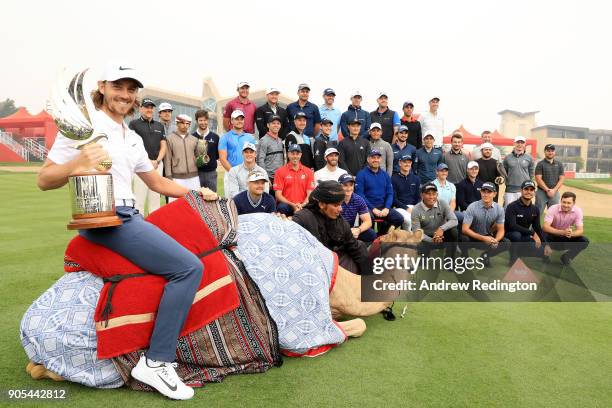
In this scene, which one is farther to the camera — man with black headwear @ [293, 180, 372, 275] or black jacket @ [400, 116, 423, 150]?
black jacket @ [400, 116, 423, 150]

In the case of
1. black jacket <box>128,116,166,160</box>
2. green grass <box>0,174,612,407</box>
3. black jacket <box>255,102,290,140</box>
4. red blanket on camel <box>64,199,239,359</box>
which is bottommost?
green grass <box>0,174,612,407</box>

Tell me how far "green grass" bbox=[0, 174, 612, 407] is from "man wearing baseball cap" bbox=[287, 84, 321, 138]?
463 centimetres

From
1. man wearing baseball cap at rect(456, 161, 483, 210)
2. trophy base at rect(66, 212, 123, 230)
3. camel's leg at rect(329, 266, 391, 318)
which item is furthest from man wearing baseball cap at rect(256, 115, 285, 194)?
trophy base at rect(66, 212, 123, 230)

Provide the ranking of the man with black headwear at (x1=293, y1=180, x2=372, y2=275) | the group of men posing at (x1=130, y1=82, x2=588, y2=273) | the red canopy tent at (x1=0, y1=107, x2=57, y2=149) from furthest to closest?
the red canopy tent at (x1=0, y1=107, x2=57, y2=149), the group of men posing at (x1=130, y1=82, x2=588, y2=273), the man with black headwear at (x1=293, y1=180, x2=372, y2=275)

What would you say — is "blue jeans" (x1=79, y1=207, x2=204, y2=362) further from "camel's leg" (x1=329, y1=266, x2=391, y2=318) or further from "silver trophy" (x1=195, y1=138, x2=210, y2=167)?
"silver trophy" (x1=195, y1=138, x2=210, y2=167)

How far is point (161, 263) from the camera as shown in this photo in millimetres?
3002

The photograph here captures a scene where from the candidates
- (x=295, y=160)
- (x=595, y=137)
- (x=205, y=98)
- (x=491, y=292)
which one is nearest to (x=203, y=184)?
(x=295, y=160)

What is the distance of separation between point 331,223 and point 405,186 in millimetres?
3889

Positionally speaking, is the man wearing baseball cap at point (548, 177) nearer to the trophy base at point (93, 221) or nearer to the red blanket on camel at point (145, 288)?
the red blanket on camel at point (145, 288)

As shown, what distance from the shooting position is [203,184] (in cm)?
857

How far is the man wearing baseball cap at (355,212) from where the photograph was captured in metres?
6.47

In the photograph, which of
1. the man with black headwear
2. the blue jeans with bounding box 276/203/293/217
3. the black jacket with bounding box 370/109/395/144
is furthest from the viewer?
the black jacket with bounding box 370/109/395/144

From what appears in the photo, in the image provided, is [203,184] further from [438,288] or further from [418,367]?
[418,367]

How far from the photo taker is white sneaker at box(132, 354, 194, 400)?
9.75 ft
